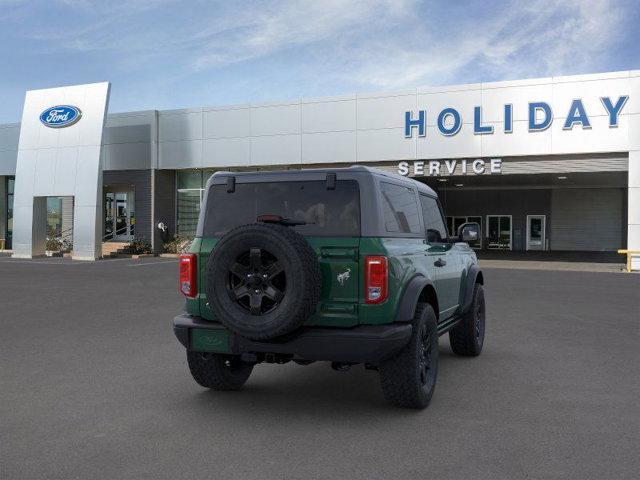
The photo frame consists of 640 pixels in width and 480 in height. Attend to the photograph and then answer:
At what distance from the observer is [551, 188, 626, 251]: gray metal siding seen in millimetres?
37562

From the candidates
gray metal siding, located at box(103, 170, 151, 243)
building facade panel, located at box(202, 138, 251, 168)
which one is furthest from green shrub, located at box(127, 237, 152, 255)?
building facade panel, located at box(202, 138, 251, 168)

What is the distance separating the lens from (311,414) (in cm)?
500

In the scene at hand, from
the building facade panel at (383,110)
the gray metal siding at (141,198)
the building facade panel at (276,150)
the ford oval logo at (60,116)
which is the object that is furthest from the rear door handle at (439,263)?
the gray metal siding at (141,198)

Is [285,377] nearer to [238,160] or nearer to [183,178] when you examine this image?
[238,160]

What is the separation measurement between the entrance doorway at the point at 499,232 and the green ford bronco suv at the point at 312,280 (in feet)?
115

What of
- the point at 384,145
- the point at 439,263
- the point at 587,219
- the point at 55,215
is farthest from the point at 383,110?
the point at 55,215

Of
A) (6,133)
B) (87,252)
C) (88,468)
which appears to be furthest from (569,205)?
(88,468)

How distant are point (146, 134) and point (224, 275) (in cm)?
2797

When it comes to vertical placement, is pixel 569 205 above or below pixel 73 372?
above

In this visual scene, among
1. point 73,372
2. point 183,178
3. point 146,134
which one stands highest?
point 146,134

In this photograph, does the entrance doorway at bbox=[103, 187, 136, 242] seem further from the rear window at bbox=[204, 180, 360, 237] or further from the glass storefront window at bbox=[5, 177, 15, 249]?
the rear window at bbox=[204, 180, 360, 237]

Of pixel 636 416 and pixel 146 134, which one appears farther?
pixel 146 134

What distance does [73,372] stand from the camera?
6406 mm

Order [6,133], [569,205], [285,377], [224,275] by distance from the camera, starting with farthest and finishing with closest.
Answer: [569,205] < [6,133] < [285,377] < [224,275]
